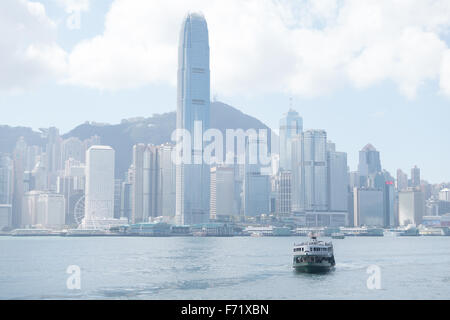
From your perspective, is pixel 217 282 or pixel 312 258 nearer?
pixel 217 282

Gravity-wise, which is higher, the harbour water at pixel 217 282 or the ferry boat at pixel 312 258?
the ferry boat at pixel 312 258

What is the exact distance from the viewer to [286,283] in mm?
72938

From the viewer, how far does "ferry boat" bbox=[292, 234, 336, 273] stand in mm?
86150

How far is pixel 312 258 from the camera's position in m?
86.6

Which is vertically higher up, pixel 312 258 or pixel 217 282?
pixel 312 258

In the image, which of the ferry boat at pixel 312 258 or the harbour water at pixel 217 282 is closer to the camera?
the harbour water at pixel 217 282

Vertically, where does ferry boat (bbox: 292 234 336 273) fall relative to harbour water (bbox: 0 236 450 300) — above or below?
above

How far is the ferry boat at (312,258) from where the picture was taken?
8615cm

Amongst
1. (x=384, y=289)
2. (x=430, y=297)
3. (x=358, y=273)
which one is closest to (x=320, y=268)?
(x=358, y=273)

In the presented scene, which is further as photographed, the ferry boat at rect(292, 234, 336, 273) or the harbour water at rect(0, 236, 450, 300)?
the ferry boat at rect(292, 234, 336, 273)
